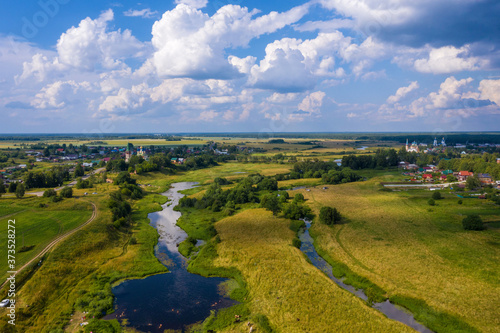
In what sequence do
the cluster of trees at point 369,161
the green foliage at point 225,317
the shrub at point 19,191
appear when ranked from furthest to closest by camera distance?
1. the cluster of trees at point 369,161
2. the shrub at point 19,191
3. the green foliage at point 225,317

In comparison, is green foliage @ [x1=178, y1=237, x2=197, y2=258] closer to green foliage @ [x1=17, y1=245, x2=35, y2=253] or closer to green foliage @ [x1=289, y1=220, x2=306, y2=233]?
green foliage @ [x1=289, y1=220, x2=306, y2=233]

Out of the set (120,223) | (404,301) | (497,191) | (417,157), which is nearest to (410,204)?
(497,191)

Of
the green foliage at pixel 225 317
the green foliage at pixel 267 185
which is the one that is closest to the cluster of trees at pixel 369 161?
the green foliage at pixel 267 185

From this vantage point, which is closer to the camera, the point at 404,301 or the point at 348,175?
the point at 404,301

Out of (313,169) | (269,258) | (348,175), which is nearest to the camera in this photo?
(269,258)

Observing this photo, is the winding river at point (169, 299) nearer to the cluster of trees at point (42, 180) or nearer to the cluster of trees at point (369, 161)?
the cluster of trees at point (42, 180)

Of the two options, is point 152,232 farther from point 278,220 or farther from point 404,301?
point 404,301

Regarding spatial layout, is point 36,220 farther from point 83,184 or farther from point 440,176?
point 440,176
